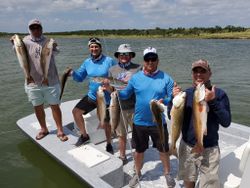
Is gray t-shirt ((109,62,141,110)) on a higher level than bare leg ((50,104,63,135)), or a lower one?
higher

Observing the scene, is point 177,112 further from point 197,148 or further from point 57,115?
point 57,115

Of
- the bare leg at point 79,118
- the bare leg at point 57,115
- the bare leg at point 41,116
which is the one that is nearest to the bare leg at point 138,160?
the bare leg at point 79,118

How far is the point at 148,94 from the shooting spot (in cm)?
413

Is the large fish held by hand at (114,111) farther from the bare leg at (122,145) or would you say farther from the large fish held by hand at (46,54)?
the large fish held by hand at (46,54)

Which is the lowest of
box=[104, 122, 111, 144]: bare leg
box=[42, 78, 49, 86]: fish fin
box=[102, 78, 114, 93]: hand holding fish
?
box=[104, 122, 111, 144]: bare leg

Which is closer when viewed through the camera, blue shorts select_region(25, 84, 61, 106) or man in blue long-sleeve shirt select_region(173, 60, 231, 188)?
man in blue long-sleeve shirt select_region(173, 60, 231, 188)

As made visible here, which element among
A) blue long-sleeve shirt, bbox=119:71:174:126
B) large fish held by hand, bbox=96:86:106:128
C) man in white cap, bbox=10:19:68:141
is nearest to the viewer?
blue long-sleeve shirt, bbox=119:71:174:126

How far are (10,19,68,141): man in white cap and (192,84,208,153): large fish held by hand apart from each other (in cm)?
309

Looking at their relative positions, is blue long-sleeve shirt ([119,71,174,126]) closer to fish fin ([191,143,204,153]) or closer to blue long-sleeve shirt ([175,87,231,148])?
blue long-sleeve shirt ([175,87,231,148])

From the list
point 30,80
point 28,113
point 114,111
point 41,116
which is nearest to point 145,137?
point 114,111

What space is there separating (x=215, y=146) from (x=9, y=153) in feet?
18.2

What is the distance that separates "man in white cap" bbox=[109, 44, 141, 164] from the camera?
486 centimetres

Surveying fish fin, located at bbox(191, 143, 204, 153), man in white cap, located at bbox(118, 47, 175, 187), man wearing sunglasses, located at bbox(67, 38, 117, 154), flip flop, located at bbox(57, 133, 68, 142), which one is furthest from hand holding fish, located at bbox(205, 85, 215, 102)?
flip flop, located at bbox(57, 133, 68, 142)

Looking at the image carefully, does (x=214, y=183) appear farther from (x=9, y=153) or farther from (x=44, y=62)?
(x=9, y=153)
